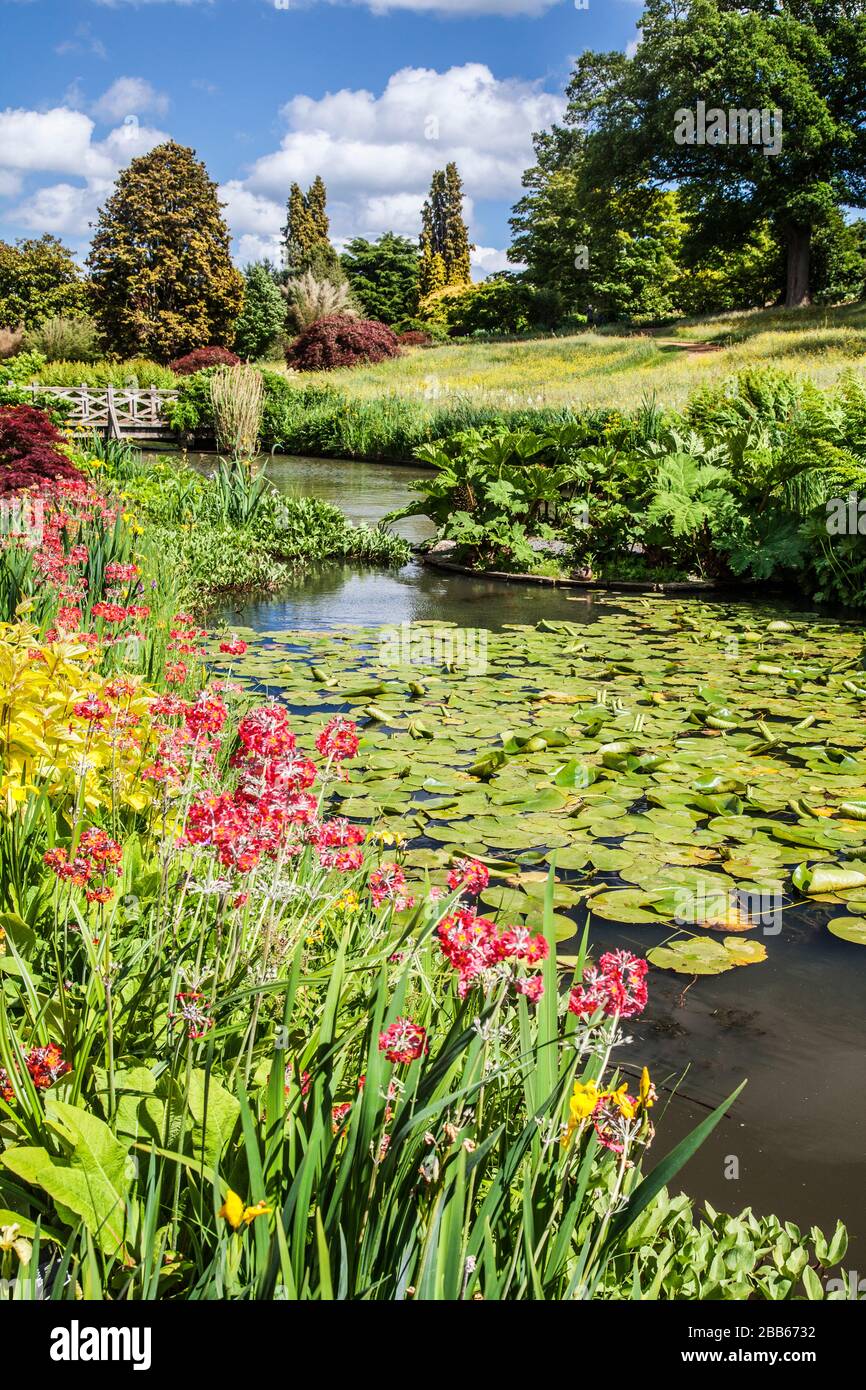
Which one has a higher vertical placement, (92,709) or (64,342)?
(64,342)

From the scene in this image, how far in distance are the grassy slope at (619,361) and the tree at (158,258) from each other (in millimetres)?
9074

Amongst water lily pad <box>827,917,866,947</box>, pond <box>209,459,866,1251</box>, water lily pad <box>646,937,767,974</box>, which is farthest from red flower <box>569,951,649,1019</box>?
water lily pad <box>827,917,866,947</box>

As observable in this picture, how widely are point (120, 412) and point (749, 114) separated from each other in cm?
2071

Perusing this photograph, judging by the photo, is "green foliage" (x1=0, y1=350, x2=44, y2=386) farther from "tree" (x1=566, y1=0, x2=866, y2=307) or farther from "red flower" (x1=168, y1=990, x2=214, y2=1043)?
"tree" (x1=566, y1=0, x2=866, y2=307)

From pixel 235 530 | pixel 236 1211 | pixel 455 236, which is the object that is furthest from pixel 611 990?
pixel 455 236

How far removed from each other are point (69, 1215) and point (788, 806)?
9.70 ft

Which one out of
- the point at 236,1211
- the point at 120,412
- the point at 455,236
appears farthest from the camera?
the point at 455,236

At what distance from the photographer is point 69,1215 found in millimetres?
1237

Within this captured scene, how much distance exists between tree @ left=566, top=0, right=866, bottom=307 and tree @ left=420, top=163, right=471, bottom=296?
60.3 feet

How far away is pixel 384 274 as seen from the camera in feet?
164

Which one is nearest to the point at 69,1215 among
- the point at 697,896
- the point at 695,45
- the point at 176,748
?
the point at 176,748
